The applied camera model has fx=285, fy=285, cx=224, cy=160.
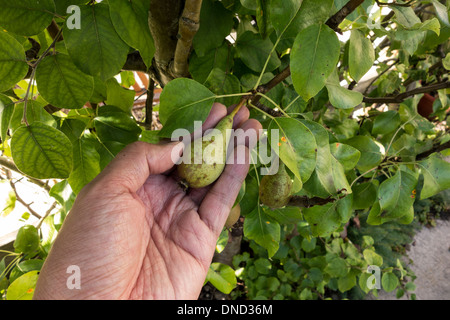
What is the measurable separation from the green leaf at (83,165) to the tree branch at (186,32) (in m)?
0.27

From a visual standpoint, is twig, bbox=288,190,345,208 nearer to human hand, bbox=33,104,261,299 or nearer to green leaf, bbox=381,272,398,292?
human hand, bbox=33,104,261,299

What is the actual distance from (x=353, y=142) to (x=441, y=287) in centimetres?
225

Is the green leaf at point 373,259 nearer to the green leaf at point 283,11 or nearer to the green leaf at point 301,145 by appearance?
the green leaf at point 301,145

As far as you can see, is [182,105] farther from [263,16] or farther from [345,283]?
[345,283]

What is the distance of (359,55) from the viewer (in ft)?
1.75

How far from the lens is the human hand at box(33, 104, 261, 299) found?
541mm

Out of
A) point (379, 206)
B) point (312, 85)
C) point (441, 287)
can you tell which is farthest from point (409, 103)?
point (441, 287)

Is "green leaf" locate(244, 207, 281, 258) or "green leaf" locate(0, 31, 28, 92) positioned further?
"green leaf" locate(244, 207, 281, 258)

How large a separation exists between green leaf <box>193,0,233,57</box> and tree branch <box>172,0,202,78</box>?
3 cm

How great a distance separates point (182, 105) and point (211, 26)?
19 cm

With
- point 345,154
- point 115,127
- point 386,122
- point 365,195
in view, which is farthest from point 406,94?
point 115,127

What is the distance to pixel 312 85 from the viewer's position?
1.51ft

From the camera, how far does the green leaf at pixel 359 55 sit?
0.52 m

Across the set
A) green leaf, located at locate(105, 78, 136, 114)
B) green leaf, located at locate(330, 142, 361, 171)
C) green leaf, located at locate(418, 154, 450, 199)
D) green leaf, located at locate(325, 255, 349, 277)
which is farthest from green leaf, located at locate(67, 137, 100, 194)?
green leaf, located at locate(325, 255, 349, 277)
